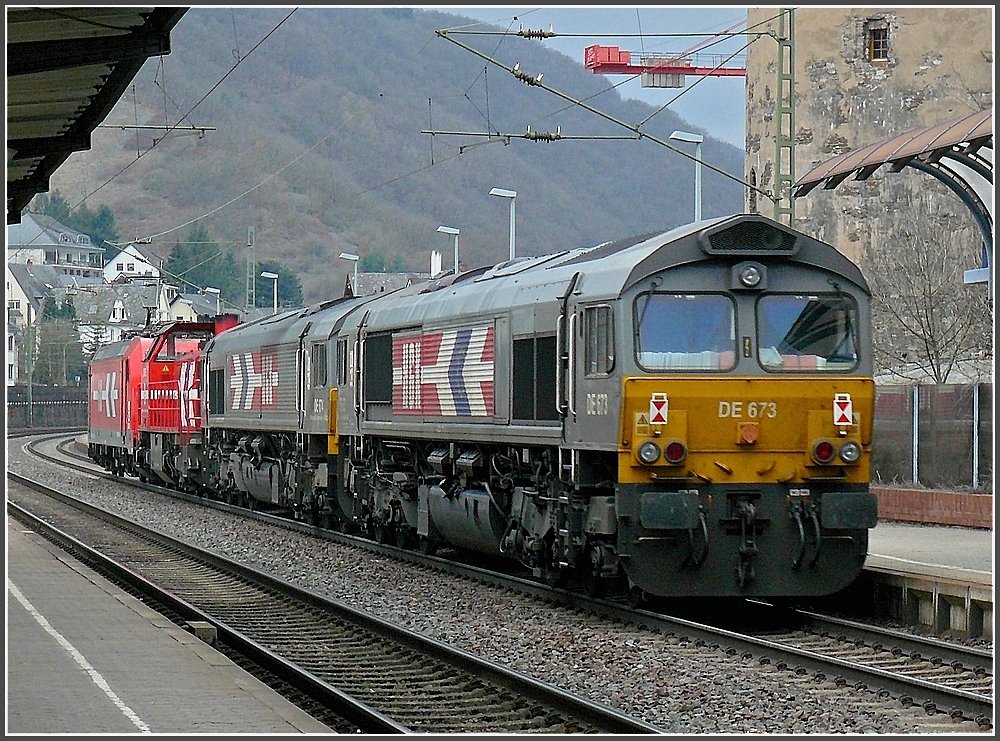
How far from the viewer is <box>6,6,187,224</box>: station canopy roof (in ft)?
42.9

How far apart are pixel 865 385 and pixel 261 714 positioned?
7.02m

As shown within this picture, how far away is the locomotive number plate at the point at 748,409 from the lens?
14.3 m

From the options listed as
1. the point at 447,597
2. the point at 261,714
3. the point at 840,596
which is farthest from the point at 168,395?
the point at 261,714

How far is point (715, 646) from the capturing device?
13281 mm

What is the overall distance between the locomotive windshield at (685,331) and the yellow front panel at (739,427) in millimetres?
200

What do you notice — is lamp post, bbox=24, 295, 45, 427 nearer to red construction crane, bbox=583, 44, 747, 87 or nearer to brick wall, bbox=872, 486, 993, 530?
red construction crane, bbox=583, 44, 747, 87

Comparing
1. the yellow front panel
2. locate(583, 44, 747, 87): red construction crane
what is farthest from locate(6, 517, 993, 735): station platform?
locate(583, 44, 747, 87): red construction crane

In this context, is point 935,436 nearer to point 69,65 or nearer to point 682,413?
point 682,413

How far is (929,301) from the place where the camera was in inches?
1244

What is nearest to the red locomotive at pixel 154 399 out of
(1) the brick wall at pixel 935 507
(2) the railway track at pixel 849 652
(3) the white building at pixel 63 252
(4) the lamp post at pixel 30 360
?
(1) the brick wall at pixel 935 507

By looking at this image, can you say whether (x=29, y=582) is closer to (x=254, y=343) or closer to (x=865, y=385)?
(x=865, y=385)

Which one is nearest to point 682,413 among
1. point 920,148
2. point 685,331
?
point 685,331

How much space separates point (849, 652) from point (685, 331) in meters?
3.26

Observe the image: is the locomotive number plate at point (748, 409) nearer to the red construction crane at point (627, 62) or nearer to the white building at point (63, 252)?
the red construction crane at point (627, 62)
